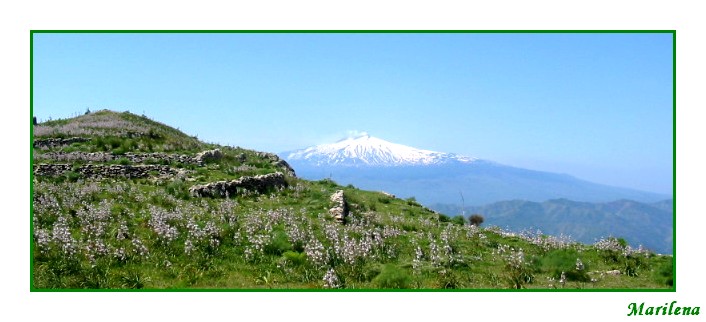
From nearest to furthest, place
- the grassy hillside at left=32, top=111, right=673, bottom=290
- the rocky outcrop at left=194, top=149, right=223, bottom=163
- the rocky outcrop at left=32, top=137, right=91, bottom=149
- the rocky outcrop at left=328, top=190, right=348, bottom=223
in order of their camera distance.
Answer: the grassy hillside at left=32, top=111, right=673, bottom=290, the rocky outcrop at left=328, top=190, right=348, bottom=223, the rocky outcrop at left=194, top=149, right=223, bottom=163, the rocky outcrop at left=32, top=137, right=91, bottom=149

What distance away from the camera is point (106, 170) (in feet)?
99.2

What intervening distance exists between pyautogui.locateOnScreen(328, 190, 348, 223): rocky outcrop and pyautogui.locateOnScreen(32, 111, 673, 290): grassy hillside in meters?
0.31

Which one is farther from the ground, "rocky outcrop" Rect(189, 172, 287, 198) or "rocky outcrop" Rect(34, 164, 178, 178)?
"rocky outcrop" Rect(34, 164, 178, 178)

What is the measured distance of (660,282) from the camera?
16625mm

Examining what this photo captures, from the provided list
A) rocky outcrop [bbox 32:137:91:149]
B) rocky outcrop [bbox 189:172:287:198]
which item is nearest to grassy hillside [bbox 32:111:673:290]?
rocky outcrop [bbox 189:172:287:198]

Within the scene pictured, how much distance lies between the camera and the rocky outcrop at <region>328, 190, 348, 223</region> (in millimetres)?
24859

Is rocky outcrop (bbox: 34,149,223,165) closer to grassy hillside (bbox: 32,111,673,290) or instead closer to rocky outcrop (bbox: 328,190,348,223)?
grassy hillside (bbox: 32,111,673,290)

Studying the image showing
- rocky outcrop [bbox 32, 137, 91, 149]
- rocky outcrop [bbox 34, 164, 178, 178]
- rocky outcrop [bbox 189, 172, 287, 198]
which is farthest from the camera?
rocky outcrop [bbox 32, 137, 91, 149]

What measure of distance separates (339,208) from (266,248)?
8841 millimetres

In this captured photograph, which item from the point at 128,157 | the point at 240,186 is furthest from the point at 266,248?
the point at 128,157

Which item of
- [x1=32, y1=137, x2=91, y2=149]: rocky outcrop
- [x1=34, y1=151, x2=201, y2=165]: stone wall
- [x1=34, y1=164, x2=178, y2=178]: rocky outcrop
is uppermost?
[x1=32, y1=137, x2=91, y2=149]: rocky outcrop

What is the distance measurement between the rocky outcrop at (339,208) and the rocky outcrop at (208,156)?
12186 mm

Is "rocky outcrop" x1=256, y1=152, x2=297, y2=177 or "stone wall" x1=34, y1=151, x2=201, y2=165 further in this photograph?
"rocky outcrop" x1=256, y1=152, x2=297, y2=177

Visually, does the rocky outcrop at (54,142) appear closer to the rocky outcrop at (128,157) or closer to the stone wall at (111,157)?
the rocky outcrop at (128,157)
